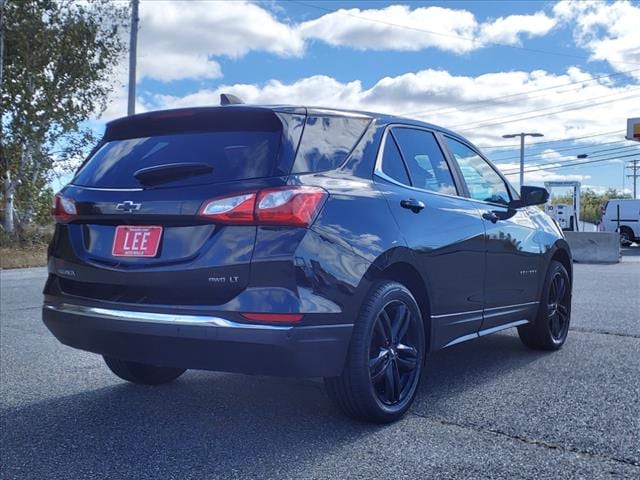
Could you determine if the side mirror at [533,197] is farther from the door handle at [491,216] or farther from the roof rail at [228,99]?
the roof rail at [228,99]

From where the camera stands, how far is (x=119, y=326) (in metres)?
3.30

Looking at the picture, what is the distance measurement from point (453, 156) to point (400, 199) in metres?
1.10

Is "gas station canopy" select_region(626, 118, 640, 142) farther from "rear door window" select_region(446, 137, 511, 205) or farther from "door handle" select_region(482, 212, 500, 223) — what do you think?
"door handle" select_region(482, 212, 500, 223)

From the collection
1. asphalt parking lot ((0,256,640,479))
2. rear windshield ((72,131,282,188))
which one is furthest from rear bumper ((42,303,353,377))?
rear windshield ((72,131,282,188))

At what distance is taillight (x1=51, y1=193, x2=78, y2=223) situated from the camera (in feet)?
11.9

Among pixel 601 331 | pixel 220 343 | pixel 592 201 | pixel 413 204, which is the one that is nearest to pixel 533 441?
pixel 413 204

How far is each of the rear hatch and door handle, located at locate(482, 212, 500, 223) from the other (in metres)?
1.78

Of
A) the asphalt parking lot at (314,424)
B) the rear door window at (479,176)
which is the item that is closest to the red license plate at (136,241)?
the asphalt parking lot at (314,424)

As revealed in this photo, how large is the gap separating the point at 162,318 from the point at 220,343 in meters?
0.31

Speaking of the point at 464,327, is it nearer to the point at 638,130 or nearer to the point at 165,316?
the point at 165,316

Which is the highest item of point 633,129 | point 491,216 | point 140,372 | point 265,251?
point 633,129

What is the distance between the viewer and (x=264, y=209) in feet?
10.3

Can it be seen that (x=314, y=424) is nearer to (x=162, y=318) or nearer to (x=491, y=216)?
(x=162, y=318)

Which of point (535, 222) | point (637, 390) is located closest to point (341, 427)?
point (637, 390)
